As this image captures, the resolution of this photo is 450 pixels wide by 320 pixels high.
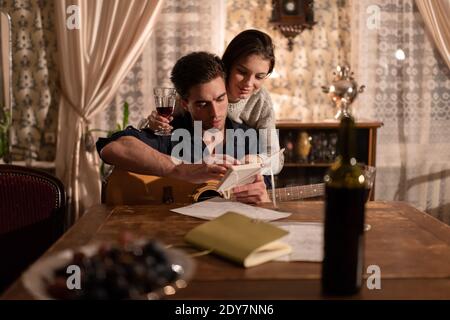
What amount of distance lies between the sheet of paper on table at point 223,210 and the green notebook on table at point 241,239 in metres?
0.30

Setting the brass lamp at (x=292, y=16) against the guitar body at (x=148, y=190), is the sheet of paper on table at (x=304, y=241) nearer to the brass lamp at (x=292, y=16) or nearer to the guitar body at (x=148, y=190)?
the guitar body at (x=148, y=190)

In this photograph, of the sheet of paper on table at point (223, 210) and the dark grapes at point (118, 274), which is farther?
the sheet of paper on table at point (223, 210)

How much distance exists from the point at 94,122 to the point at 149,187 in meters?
2.02

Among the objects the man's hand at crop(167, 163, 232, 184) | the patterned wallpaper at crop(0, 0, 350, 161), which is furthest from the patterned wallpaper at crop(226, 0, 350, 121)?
the man's hand at crop(167, 163, 232, 184)

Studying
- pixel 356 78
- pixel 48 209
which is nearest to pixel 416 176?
pixel 356 78

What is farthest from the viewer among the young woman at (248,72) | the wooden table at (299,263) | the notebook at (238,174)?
the young woman at (248,72)

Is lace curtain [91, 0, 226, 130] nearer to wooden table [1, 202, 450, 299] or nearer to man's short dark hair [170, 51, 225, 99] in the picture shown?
man's short dark hair [170, 51, 225, 99]

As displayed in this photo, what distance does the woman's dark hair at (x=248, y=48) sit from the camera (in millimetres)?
2555

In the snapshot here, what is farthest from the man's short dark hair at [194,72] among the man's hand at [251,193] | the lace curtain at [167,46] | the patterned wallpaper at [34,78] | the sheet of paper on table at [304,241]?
the patterned wallpaper at [34,78]

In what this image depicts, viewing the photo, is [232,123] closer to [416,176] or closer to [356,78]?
[356,78]

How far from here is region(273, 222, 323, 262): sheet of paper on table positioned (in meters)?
1.25

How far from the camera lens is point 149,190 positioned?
2.05 metres
